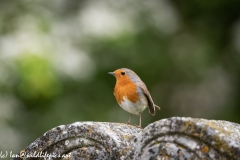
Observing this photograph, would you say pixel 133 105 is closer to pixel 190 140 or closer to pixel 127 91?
pixel 127 91

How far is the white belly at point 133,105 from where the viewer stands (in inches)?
198

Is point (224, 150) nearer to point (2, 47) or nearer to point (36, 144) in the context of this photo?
point (36, 144)

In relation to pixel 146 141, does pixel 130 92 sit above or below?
above

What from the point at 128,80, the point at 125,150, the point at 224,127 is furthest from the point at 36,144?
the point at 128,80

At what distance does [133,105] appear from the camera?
5.09m

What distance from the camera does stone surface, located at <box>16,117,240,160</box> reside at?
102 inches

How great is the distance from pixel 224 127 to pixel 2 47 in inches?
273

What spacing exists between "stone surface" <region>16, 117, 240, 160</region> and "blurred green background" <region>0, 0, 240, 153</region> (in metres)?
5.08

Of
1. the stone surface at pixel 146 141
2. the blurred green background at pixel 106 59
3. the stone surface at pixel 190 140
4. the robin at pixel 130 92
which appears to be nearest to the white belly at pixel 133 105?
the robin at pixel 130 92

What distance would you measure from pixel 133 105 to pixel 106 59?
4.36 meters

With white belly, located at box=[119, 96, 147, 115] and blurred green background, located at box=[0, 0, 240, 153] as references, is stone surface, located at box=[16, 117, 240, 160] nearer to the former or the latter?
white belly, located at box=[119, 96, 147, 115]

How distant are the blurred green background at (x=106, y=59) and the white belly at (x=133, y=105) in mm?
3268

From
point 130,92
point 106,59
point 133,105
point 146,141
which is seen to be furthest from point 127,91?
point 106,59

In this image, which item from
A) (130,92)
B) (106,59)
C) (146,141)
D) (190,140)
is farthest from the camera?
(106,59)
